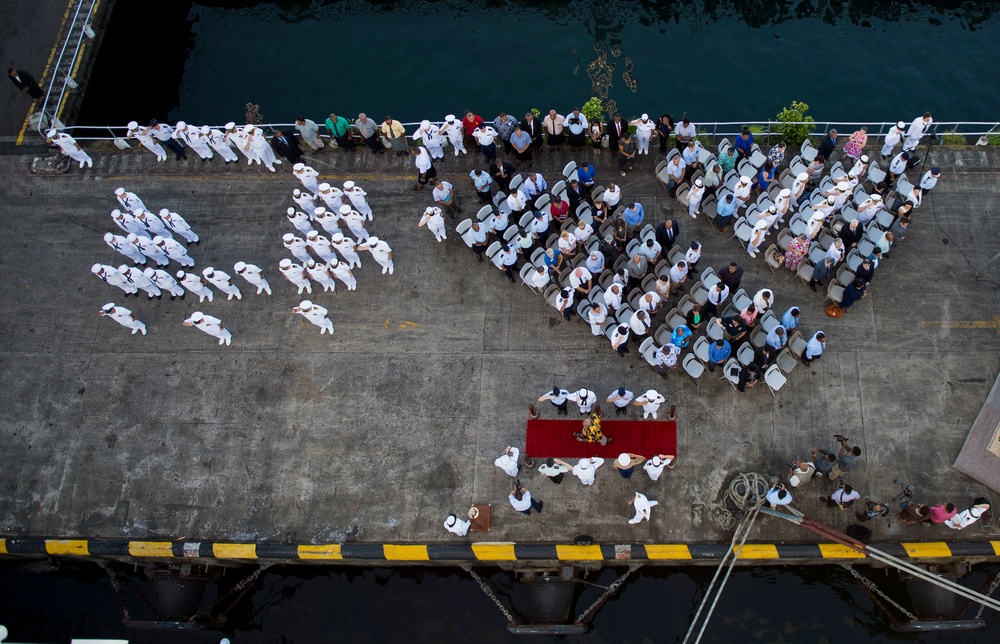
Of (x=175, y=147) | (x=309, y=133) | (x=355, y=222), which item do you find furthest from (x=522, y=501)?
(x=175, y=147)

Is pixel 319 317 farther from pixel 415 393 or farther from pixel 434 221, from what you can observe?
pixel 434 221

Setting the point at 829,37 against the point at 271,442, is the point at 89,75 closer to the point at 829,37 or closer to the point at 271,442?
the point at 271,442

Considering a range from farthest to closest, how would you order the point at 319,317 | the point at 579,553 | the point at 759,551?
the point at 319,317 < the point at 579,553 < the point at 759,551

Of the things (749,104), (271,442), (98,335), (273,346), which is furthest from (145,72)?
(749,104)

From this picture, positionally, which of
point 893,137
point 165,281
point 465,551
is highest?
point 893,137

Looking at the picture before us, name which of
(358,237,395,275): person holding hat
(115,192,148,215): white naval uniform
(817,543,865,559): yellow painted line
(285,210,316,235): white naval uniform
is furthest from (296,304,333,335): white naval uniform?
(817,543,865,559): yellow painted line

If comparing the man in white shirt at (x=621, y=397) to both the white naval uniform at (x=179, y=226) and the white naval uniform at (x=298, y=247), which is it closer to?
the white naval uniform at (x=298, y=247)
